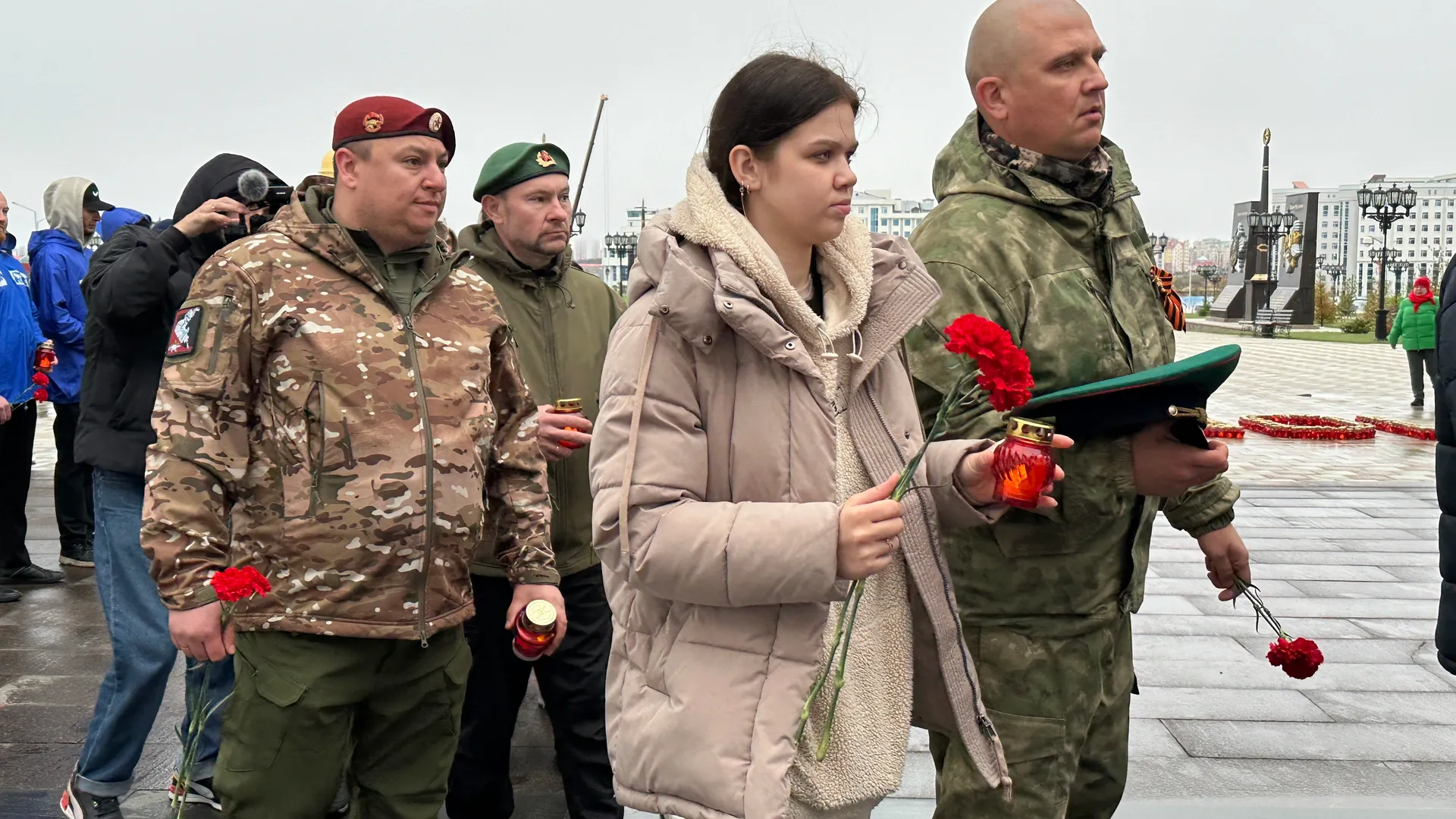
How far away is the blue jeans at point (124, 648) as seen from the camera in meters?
3.84

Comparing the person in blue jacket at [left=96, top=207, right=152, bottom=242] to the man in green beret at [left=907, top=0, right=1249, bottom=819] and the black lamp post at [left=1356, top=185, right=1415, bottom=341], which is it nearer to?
the man in green beret at [left=907, top=0, right=1249, bottom=819]

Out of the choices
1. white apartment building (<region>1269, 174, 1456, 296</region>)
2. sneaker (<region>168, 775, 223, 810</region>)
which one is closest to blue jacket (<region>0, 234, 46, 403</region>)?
sneaker (<region>168, 775, 223, 810</region>)

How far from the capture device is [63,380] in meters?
7.91

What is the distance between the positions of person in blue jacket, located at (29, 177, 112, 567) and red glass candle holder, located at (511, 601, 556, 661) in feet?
19.7

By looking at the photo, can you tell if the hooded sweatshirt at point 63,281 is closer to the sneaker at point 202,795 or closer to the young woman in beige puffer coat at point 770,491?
the sneaker at point 202,795

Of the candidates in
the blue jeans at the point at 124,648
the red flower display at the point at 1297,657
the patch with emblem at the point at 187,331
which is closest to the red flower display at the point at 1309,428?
the red flower display at the point at 1297,657

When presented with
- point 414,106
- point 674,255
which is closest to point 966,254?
point 674,255

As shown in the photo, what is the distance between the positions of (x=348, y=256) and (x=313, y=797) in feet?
3.94

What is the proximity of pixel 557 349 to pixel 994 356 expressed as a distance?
2.29 metres

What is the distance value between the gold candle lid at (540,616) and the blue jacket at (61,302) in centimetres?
616

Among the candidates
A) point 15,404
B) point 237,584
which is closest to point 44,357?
point 15,404

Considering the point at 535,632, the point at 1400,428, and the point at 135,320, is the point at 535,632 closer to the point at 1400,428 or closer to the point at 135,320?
the point at 135,320

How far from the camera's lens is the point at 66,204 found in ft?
26.3

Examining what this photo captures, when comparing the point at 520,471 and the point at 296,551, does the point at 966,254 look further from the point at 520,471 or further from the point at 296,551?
the point at 296,551
